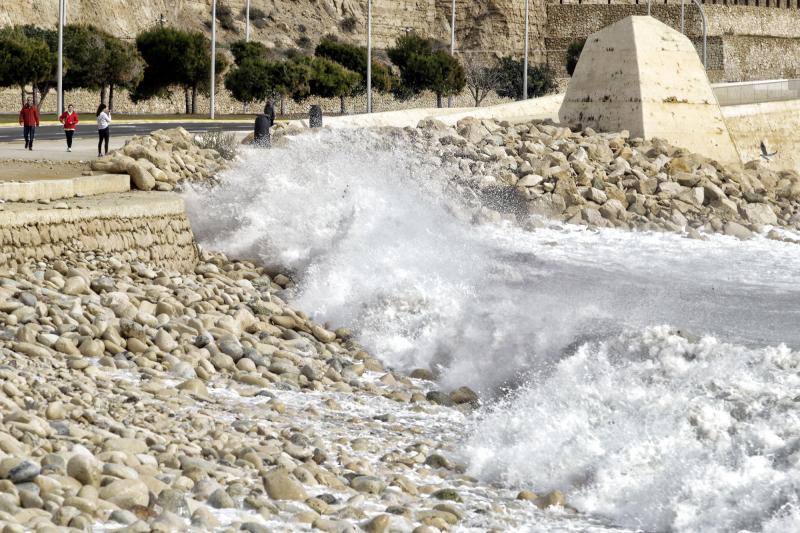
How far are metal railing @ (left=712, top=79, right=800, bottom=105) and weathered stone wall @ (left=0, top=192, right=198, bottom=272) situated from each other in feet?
64.9

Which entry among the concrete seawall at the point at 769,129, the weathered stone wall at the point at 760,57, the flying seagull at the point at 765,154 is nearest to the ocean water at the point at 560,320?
the concrete seawall at the point at 769,129

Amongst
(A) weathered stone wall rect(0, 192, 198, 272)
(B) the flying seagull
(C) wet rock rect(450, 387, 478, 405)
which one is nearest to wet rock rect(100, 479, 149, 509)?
(C) wet rock rect(450, 387, 478, 405)

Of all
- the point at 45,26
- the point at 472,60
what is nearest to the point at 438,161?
the point at 45,26

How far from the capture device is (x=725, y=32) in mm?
84000

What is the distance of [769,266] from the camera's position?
1873 cm

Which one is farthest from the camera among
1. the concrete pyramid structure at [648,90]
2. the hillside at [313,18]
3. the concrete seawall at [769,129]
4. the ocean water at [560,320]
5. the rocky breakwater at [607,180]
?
the hillside at [313,18]

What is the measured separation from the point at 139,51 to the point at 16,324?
45903mm

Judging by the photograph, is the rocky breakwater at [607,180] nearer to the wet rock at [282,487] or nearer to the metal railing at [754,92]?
the metal railing at [754,92]

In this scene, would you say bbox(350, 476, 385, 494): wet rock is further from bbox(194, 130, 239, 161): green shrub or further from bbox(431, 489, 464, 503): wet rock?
bbox(194, 130, 239, 161): green shrub

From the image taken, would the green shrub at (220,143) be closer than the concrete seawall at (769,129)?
Yes

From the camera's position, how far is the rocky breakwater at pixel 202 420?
6484 mm

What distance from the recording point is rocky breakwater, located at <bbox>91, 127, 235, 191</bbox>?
15.6 m

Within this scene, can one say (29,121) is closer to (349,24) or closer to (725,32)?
(349,24)

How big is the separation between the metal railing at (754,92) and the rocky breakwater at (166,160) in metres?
15.1
